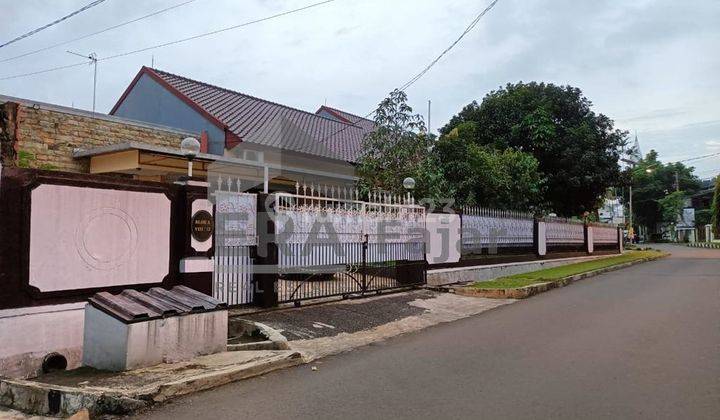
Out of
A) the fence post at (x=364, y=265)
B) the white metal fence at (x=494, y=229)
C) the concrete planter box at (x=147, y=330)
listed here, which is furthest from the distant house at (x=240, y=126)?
the concrete planter box at (x=147, y=330)

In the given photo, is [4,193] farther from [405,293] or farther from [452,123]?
[452,123]

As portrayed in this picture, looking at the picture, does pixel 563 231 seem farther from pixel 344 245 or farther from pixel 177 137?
pixel 177 137

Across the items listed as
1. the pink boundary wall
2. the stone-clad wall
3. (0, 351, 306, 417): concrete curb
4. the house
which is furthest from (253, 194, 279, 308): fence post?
the stone-clad wall

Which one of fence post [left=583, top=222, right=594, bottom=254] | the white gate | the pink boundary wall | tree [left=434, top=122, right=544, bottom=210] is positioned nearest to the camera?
the pink boundary wall

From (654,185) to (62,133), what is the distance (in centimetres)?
7890

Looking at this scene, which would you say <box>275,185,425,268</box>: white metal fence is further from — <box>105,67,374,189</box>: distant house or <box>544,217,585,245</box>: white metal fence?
<box>544,217,585,245</box>: white metal fence

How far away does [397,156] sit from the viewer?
1620cm

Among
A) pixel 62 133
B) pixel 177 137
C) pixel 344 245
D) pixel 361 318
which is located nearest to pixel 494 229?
pixel 344 245

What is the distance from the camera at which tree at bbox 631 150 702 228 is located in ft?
246

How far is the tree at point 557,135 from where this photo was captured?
26406mm

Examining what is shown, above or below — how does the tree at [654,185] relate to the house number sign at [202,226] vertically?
above

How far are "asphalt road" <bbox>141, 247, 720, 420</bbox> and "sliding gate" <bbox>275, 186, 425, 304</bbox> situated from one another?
9.28ft

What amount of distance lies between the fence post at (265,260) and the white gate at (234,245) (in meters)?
0.11

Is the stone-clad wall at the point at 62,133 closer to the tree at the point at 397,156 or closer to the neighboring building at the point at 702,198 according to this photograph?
the tree at the point at 397,156
